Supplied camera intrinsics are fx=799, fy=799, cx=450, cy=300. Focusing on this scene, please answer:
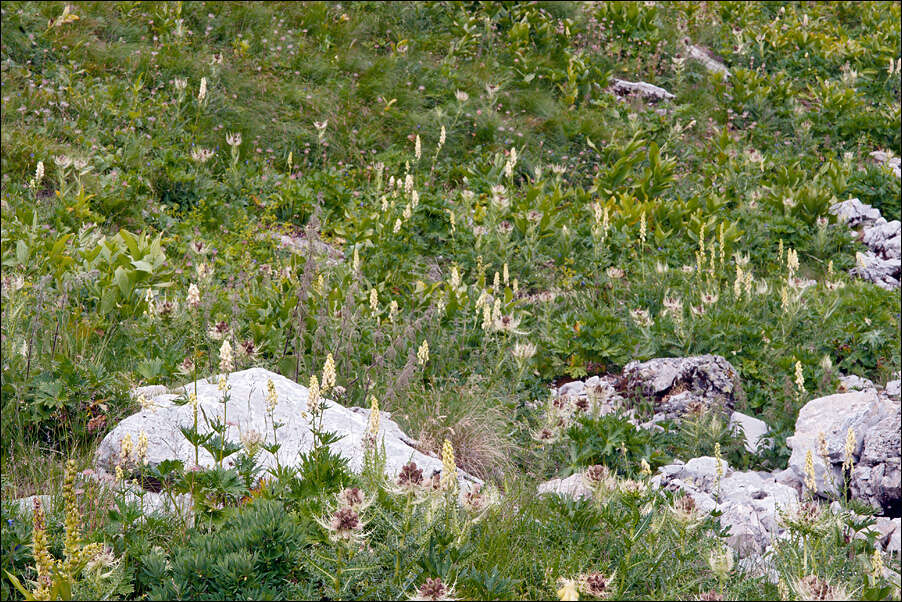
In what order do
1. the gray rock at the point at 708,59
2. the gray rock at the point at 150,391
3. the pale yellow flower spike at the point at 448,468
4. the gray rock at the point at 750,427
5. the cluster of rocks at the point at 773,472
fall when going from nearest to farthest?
1. the pale yellow flower spike at the point at 448,468
2. the cluster of rocks at the point at 773,472
3. the gray rock at the point at 150,391
4. the gray rock at the point at 750,427
5. the gray rock at the point at 708,59

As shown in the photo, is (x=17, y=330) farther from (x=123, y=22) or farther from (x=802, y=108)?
(x=802, y=108)

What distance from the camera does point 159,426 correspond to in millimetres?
4051

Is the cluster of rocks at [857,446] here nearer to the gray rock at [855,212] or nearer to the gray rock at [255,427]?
the gray rock at [255,427]

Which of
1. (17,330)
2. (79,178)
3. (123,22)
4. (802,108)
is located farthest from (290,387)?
(802,108)

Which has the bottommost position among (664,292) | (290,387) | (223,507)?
(664,292)

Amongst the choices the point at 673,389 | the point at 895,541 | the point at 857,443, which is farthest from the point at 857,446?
the point at 673,389

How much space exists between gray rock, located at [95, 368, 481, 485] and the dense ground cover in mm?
238

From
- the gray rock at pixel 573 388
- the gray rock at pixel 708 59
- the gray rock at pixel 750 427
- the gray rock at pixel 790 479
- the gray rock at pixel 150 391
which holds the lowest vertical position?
the gray rock at pixel 573 388

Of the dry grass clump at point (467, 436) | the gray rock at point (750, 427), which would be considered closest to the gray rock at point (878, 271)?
the gray rock at point (750, 427)

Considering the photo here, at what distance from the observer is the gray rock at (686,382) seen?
5.68 m

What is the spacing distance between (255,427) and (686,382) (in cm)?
319

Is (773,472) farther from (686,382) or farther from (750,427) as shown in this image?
(686,382)

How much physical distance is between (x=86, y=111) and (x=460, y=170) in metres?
4.01

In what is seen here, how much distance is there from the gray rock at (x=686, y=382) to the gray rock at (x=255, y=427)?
197 cm
